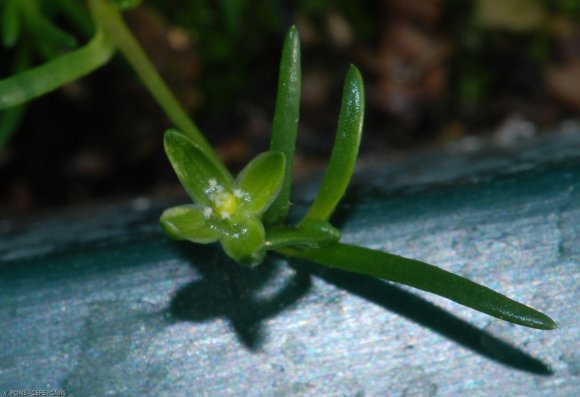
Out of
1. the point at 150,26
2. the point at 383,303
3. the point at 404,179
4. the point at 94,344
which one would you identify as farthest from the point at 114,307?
the point at 150,26

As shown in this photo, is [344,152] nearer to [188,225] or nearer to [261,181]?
[261,181]

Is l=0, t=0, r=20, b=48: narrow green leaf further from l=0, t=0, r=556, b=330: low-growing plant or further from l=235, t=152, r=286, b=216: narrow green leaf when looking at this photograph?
l=235, t=152, r=286, b=216: narrow green leaf

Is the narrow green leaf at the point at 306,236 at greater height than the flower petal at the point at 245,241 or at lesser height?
greater

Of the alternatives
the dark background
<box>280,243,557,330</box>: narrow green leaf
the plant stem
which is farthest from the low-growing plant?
the dark background

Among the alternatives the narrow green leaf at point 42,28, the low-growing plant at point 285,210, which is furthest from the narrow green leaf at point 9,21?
the low-growing plant at point 285,210

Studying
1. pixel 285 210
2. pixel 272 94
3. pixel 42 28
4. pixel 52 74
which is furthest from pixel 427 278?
pixel 272 94

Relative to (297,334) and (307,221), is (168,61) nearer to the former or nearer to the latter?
(307,221)

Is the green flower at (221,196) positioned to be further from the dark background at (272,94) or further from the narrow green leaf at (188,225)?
the dark background at (272,94)
